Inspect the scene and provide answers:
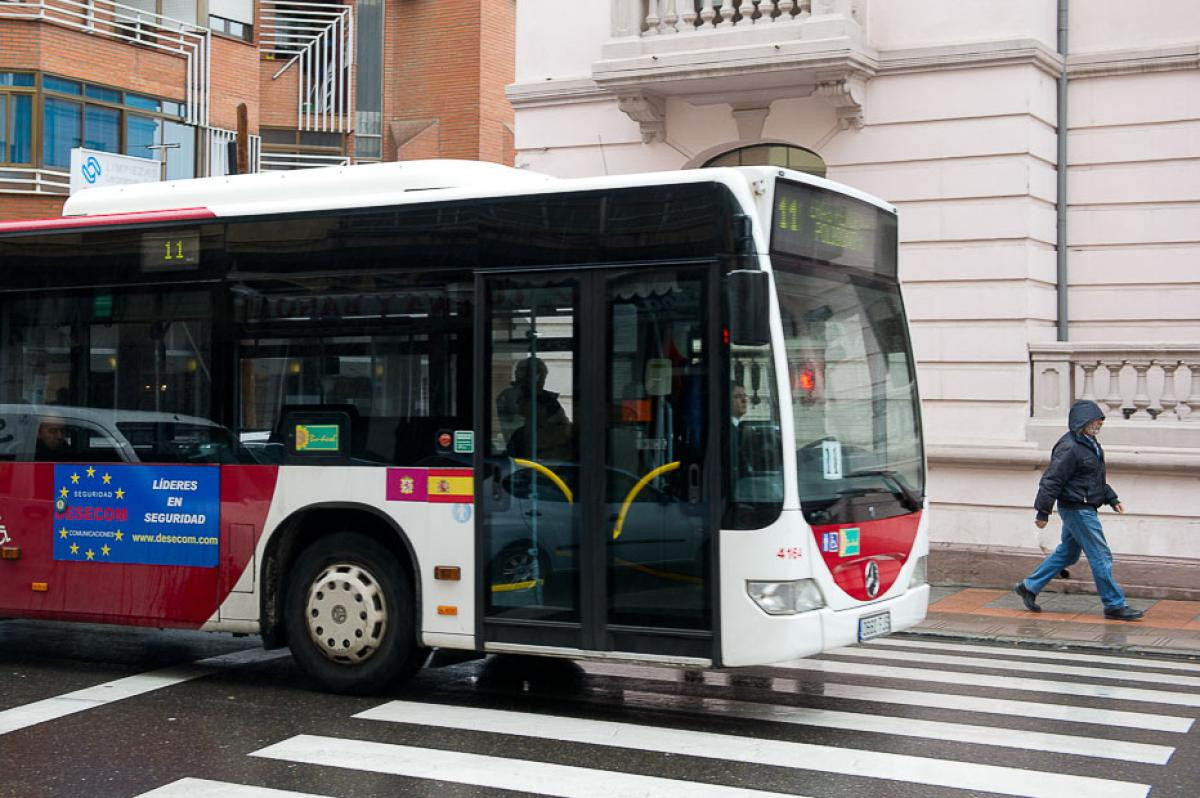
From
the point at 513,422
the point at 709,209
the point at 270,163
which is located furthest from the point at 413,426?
the point at 270,163

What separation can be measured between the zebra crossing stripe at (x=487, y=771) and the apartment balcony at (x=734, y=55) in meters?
10.0

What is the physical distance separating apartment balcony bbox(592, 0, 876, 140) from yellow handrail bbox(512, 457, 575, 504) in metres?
8.34

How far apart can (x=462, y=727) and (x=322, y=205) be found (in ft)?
10.9

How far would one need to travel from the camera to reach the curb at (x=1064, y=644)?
1132 cm

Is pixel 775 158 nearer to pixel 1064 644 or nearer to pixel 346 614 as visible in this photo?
pixel 1064 644

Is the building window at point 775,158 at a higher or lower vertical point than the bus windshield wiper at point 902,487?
higher

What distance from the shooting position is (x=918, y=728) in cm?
820

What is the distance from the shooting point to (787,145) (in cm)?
1680

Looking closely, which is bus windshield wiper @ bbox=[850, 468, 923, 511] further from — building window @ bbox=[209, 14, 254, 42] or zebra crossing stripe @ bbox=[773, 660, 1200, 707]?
building window @ bbox=[209, 14, 254, 42]

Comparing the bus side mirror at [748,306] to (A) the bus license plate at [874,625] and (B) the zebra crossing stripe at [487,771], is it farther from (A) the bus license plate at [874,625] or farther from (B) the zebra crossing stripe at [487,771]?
(B) the zebra crossing stripe at [487,771]

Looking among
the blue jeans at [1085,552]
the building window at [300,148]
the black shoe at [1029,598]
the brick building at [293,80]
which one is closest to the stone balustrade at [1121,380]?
the blue jeans at [1085,552]

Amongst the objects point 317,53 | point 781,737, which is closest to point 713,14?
point 781,737

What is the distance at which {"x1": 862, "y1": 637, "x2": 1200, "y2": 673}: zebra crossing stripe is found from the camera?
10859 mm

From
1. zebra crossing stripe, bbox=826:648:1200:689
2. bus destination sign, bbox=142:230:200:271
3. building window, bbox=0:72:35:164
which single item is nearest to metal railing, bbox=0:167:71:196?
building window, bbox=0:72:35:164
